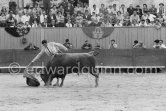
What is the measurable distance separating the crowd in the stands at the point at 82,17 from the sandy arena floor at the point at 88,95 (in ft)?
11.3

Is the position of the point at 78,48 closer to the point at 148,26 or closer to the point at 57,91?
the point at 148,26

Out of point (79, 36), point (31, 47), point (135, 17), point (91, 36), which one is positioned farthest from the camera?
point (79, 36)

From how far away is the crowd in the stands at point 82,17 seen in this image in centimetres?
2345

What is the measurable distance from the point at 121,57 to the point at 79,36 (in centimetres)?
200

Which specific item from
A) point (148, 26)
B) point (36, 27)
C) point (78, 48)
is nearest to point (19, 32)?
point (36, 27)

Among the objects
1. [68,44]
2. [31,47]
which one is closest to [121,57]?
[68,44]

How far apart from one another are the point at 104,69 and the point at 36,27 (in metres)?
3.33

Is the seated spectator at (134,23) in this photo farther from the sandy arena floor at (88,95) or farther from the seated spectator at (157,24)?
the sandy arena floor at (88,95)

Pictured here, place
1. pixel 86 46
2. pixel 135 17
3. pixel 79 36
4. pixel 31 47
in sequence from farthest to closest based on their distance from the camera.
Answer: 1. pixel 79 36
2. pixel 31 47
3. pixel 86 46
4. pixel 135 17

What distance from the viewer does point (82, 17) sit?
23688mm

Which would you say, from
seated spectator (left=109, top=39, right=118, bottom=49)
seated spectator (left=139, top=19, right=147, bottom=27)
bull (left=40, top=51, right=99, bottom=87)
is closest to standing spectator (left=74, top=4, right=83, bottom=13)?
seated spectator (left=109, top=39, right=118, bottom=49)

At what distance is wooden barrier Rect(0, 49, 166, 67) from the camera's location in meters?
23.6

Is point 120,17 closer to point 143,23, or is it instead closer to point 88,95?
point 143,23

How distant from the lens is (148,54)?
2362 centimetres
